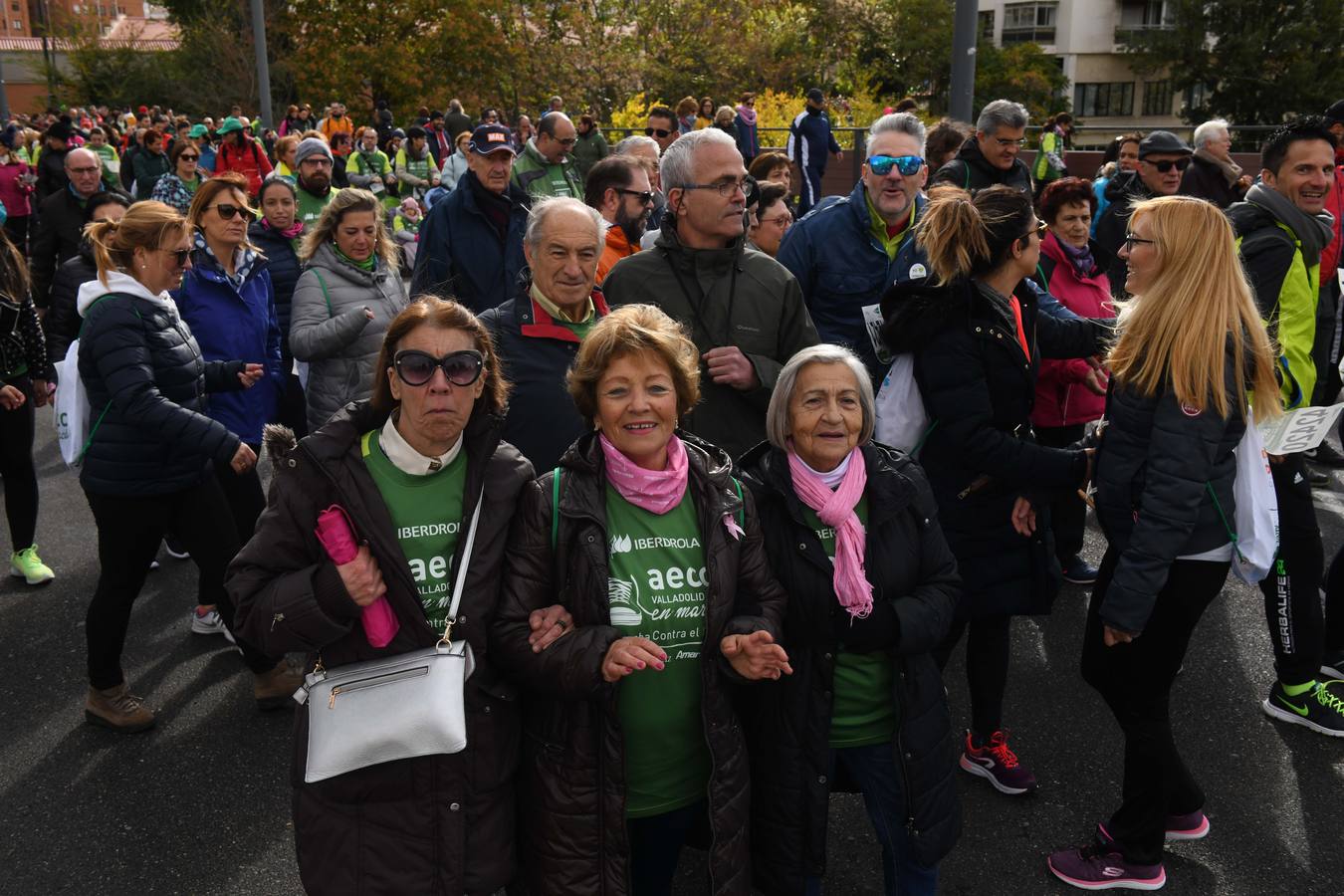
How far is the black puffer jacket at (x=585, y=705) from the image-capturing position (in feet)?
8.23

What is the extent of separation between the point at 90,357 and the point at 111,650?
45.7 inches

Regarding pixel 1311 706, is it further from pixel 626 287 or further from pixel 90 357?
pixel 90 357

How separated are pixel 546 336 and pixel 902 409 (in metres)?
1.22

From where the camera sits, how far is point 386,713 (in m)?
2.34

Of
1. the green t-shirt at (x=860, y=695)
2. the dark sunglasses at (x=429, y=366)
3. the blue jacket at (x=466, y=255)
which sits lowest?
the green t-shirt at (x=860, y=695)

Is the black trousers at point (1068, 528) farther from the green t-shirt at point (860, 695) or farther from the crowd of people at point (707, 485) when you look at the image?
the green t-shirt at point (860, 695)

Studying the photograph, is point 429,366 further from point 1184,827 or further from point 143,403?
point 1184,827

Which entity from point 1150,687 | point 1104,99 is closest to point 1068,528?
point 1150,687

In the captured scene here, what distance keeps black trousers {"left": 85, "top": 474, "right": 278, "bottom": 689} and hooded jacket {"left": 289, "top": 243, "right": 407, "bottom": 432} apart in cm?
66

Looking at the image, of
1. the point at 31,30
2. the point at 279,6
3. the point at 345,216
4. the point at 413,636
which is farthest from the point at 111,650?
the point at 31,30


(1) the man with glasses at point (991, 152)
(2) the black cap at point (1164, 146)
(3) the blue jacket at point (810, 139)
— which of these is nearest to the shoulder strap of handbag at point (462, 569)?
(1) the man with glasses at point (991, 152)

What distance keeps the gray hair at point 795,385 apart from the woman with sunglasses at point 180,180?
8154 millimetres

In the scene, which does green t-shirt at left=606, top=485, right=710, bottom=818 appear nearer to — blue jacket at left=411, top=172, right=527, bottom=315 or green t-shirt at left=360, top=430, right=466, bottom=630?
green t-shirt at left=360, top=430, right=466, bottom=630

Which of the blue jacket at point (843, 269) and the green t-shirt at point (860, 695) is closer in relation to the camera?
the green t-shirt at point (860, 695)
